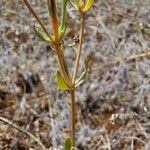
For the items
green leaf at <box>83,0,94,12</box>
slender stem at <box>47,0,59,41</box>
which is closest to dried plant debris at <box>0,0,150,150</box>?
green leaf at <box>83,0,94,12</box>

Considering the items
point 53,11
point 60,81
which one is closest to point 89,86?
point 60,81

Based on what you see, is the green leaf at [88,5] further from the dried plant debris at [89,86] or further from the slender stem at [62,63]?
the dried plant debris at [89,86]

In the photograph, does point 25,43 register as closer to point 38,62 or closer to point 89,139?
point 38,62

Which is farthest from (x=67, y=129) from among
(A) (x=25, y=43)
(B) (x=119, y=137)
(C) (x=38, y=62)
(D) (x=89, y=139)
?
(A) (x=25, y=43)

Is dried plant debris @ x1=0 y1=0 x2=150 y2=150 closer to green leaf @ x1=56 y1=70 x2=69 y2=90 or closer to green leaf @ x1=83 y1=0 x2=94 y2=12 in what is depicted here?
green leaf @ x1=56 y1=70 x2=69 y2=90

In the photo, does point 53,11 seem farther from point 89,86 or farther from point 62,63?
point 89,86

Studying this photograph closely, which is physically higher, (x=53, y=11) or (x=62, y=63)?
(x=53, y=11)

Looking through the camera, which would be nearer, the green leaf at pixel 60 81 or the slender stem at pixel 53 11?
the slender stem at pixel 53 11

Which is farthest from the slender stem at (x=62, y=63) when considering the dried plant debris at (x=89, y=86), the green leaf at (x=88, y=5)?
the dried plant debris at (x=89, y=86)
